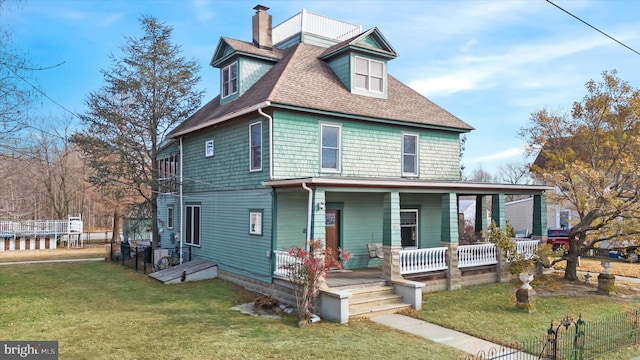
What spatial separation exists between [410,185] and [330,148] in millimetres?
3081

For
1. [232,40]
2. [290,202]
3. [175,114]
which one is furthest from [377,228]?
[175,114]

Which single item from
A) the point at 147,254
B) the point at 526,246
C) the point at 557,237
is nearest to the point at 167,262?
the point at 147,254

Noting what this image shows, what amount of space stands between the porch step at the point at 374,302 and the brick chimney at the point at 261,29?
11232mm

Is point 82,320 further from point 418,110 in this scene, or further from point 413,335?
point 418,110

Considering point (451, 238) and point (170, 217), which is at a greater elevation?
point (170, 217)

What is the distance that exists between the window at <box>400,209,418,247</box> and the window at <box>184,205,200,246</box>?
28.2ft

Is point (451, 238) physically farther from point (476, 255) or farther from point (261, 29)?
point (261, 29)

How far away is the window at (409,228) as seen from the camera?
16.9 meters

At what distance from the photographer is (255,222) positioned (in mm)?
14344

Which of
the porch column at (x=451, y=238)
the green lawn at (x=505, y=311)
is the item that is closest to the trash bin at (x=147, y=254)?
the green lawn at (x=505, y=311)

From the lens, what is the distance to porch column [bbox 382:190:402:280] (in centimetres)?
1276

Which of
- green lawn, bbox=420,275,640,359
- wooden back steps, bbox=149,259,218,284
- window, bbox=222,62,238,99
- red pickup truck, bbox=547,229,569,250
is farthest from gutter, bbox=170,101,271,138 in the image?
red pickup truck, bbox=547,229,569,250

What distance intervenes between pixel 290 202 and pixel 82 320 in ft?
21.3

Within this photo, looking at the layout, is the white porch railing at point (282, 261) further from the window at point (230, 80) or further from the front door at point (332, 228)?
the window at point (230, 80)
